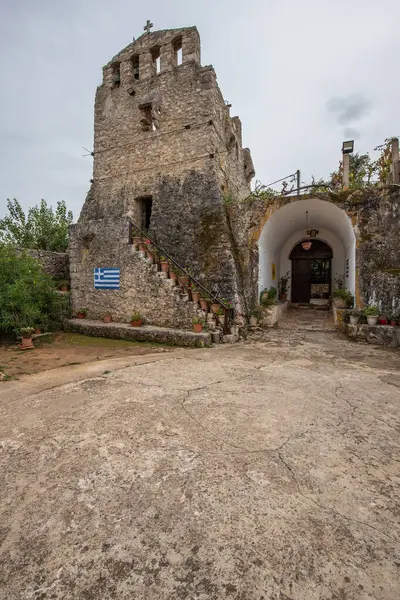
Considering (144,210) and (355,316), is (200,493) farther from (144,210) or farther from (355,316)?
(144,210)

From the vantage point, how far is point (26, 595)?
1.36 meters

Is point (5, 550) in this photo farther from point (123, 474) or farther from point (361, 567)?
point (361, 567)

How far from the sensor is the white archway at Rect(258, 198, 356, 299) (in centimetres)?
902

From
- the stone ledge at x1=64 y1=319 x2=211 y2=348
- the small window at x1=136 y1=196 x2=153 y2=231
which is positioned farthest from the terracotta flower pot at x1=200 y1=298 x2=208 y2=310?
the small window at x1=136 y1=196 x2=153 y2=231

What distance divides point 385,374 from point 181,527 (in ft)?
14.5

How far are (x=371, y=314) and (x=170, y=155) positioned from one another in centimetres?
911

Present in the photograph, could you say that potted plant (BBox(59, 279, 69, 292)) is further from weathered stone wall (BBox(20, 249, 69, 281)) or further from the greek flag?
the greek flag

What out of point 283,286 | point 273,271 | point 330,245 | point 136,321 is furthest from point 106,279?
point 330,245

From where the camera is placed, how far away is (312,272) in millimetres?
15078

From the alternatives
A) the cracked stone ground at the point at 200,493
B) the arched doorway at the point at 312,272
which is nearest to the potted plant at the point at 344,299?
the cracked stone ground at the point at 200,493

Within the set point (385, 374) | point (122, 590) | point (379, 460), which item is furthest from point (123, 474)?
point (385, 374)

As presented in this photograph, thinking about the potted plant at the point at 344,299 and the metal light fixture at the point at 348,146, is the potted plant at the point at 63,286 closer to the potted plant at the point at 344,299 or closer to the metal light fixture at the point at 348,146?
the potted plant at the point at 344,299

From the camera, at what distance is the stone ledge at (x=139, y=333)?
7.23m

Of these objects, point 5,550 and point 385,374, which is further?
point 385,374
